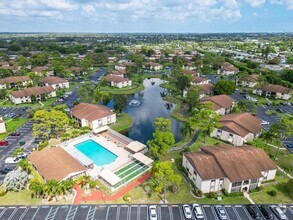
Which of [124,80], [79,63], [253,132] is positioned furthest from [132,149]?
[79,63]

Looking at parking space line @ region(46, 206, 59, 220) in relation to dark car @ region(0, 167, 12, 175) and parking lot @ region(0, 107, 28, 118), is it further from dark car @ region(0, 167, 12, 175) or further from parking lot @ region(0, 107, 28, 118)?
parking lot @ region(0, 107, 28, 118)

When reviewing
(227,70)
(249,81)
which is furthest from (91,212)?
(227,70)

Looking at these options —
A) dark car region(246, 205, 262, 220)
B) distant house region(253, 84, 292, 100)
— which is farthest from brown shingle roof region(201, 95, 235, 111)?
dark car region(246, 205, 262, 220)

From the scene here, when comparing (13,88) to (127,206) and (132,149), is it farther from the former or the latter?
(127,206)

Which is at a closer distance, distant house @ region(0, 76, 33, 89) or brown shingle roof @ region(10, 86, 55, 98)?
brown shingle roof @ region(10, 86, 55, 98)

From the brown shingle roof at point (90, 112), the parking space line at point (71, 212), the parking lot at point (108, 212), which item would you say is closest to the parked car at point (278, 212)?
the parking lot at point (108, 212)

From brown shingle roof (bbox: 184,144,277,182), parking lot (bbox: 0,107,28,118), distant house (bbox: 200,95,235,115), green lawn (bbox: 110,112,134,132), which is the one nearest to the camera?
brown shingle roof (bbox: 184,144,277,182)
